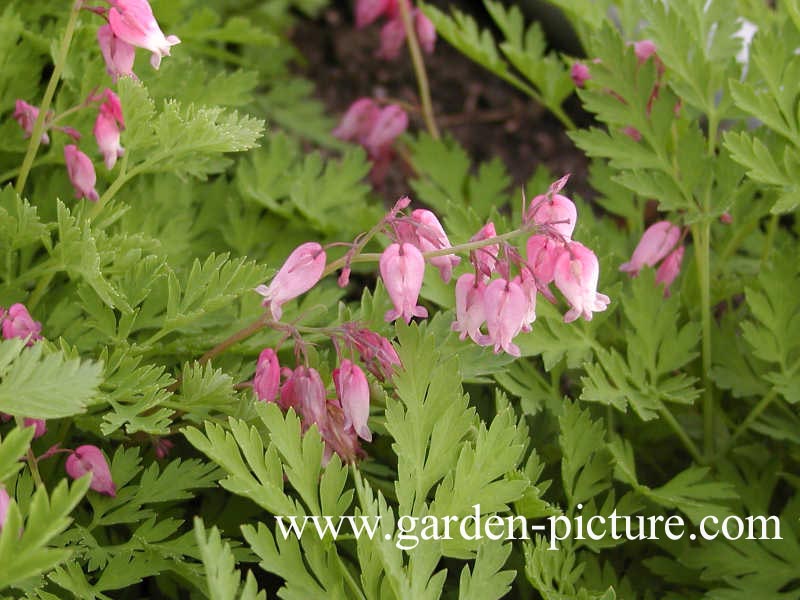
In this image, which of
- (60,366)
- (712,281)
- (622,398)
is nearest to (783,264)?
(712,281)

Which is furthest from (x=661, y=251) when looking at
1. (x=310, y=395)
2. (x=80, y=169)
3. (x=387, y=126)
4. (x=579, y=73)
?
(x=80, y=169)

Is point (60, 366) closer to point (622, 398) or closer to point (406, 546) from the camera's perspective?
point (406, 546)

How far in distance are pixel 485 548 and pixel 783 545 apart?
1.99 feet

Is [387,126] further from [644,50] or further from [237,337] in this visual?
[237,337]

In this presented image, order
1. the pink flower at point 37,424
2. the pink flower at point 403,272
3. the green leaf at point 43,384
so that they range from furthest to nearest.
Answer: the pink flower at point 37,424 → the pink flower at point 403,272 → the green leaf at point 43,384

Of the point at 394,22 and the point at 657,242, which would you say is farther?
the point at 394,22

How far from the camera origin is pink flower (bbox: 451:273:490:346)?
1438 mm

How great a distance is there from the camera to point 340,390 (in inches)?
56.5

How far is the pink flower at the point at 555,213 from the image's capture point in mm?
1442

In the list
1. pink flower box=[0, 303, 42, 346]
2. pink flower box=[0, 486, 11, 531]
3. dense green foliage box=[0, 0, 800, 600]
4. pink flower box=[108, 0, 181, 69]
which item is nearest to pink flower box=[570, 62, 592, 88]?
dense green foliage box=[0, 0, 800, 600]

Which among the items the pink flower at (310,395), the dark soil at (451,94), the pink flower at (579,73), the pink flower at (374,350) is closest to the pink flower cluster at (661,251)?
the pink flower at (579,73)

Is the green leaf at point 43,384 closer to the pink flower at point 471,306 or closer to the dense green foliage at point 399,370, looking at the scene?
the dense green foliage at point 399,370

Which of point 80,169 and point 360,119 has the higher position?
point 80,169

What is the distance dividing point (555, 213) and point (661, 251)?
0.49 metres
